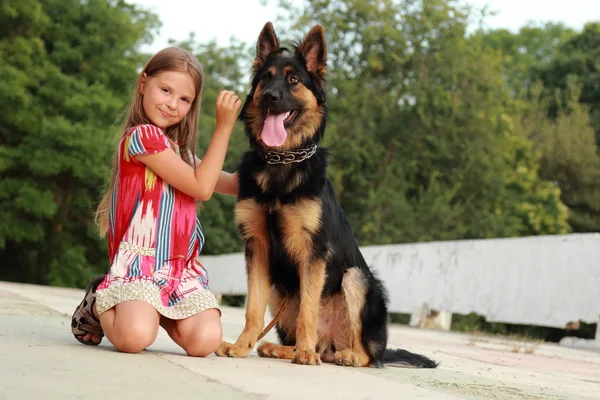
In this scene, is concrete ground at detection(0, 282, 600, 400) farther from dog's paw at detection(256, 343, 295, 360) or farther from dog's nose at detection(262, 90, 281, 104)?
dog's nose at detection(262, 90, 281, 104)

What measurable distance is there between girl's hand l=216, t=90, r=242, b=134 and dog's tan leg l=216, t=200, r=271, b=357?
58cm

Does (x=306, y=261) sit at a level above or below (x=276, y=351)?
above

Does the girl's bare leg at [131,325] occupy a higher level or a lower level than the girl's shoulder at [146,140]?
lower

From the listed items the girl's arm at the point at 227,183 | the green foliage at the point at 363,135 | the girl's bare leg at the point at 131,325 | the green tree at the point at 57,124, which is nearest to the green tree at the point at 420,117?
the green foliage at the point at 363,135

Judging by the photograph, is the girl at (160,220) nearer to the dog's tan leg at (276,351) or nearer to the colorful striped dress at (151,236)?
the colorful striped dress at (151,236)

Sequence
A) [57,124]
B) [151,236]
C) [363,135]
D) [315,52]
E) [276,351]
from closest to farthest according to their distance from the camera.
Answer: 1. [151,236]
2. [276,351]
3. [315,52]
4. [57,124]
5. [363,135]

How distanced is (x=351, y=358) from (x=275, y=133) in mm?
1482

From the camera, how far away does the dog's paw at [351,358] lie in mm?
4984

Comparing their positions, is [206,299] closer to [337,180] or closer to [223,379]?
[223,379]

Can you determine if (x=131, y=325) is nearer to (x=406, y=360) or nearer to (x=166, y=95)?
(x=166, y=95)

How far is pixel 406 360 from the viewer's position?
5.39 metres

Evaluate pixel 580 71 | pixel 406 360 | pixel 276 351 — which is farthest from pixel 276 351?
pixel 580 71

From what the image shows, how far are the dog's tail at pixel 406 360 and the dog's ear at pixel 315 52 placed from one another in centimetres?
191

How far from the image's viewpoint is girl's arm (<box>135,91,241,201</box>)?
4.61m
